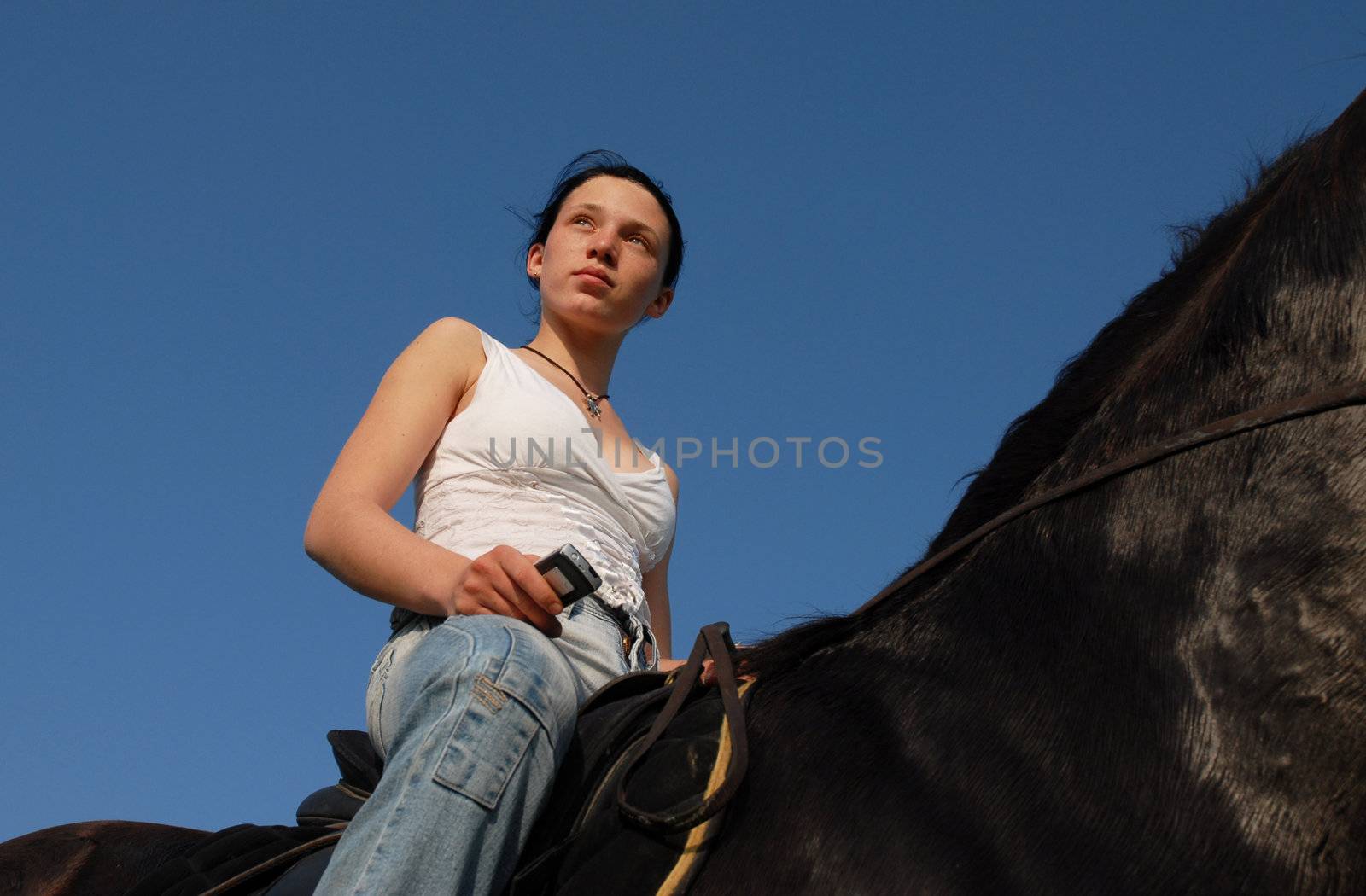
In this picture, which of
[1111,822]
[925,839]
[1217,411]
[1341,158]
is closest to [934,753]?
[925,839]

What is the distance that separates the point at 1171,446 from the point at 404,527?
1.55 meters

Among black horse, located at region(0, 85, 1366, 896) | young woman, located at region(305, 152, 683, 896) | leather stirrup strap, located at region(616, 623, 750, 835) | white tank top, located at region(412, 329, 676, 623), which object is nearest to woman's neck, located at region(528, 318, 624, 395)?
young woman, located at region(305, 152, 683, 896)

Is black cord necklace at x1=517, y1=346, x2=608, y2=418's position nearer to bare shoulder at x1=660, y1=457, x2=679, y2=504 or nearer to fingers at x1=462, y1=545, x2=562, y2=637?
bare shoulder at x1=660, y1=457, x2=679, y2=504

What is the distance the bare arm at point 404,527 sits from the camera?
235cm

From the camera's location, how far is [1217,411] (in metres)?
1.98

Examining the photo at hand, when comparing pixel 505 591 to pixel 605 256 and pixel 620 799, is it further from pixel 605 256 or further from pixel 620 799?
pixel 605 256

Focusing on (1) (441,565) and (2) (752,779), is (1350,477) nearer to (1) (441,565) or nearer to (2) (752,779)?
(2) (752,779)

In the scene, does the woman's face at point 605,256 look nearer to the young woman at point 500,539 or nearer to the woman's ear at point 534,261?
the young woman at point 500,539

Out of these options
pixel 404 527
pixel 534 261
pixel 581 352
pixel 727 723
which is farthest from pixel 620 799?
pixel 534 261

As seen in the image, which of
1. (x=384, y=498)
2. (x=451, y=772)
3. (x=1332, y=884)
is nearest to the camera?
(x=1332, y=884)

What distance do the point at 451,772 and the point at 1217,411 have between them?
1.48 m

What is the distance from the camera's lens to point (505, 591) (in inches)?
91.7

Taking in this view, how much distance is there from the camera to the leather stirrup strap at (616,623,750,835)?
78.0 inches

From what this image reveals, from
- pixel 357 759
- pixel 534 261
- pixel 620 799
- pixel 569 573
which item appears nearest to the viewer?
pixel 620 799
